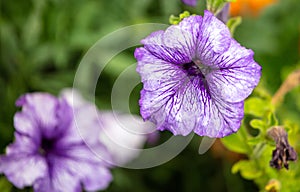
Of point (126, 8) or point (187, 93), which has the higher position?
point (187, 93)

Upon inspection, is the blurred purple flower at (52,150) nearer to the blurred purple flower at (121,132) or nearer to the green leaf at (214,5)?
the blurred purple flower at (121,132)

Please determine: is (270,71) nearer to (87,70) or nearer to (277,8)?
(277,8)

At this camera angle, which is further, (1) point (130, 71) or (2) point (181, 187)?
(2) point (181, 187)

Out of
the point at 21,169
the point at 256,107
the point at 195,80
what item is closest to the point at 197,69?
the point at 195,80

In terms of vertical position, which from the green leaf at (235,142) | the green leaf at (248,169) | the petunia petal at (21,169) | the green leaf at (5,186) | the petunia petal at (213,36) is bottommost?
the green leaf at (5,186)

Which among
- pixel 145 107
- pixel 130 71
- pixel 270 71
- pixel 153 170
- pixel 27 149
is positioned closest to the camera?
pixel 145 107

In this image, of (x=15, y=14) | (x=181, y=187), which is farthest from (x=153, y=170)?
(x=15, y=14)

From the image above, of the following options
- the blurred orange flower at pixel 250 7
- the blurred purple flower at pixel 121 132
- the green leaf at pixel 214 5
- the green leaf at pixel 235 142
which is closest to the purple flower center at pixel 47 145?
the blurred purple flower at pixel 121 132

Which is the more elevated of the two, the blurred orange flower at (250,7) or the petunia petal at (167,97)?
the petunia petal at (167,97)
